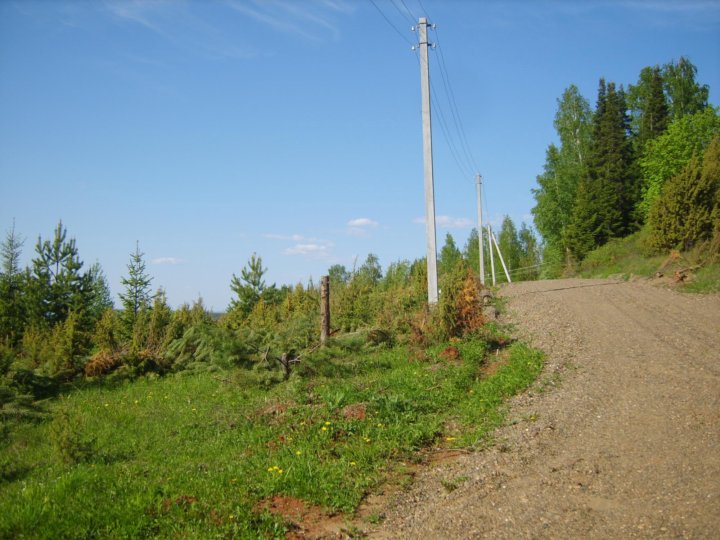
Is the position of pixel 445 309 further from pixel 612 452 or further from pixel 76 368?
pixel 76 368

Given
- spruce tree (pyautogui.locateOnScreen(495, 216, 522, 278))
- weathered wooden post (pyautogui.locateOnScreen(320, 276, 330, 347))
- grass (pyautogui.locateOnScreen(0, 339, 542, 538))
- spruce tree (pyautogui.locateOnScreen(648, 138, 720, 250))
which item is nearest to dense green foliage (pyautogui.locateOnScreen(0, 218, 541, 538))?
grass (pyautogui.locateOnScreen(0, 339, 542, 538))

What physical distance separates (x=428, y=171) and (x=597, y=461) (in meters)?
10.2

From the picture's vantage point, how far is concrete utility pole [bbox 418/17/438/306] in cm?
1384

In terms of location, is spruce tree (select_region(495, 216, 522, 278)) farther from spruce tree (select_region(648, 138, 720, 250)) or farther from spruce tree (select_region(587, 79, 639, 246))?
spruce tree (select_region(648, 138, 720, 250))

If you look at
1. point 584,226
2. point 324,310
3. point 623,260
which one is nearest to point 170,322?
point 324,310

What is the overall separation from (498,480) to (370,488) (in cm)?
126

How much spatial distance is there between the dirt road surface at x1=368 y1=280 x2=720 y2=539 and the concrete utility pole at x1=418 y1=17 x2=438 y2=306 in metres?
4.12

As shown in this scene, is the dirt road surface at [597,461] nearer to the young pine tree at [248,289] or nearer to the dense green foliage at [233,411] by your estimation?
the dense green foliage at [233,411]

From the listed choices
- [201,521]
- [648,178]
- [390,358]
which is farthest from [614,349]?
[648,178]

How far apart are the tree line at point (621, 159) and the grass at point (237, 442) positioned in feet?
69.1

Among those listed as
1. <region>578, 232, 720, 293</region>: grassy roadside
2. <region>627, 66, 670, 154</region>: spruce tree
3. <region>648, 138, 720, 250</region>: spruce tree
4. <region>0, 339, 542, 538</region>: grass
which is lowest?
<region>0, 339, 542, 538</region>: grass

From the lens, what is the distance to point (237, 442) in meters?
6.82

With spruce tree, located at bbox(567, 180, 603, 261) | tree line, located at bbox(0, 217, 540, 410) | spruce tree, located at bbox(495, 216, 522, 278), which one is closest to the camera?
tree line, located at bbox(0, 217, 540, 410)

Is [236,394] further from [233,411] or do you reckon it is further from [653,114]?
[653,114]
